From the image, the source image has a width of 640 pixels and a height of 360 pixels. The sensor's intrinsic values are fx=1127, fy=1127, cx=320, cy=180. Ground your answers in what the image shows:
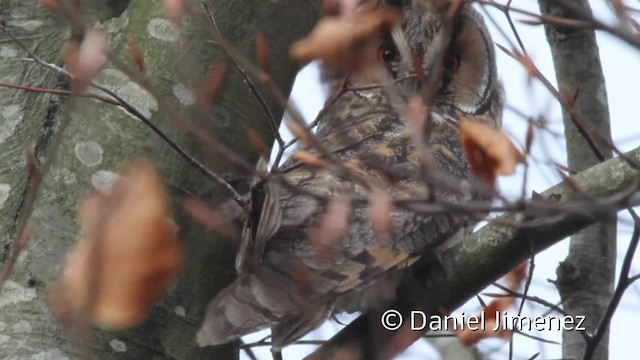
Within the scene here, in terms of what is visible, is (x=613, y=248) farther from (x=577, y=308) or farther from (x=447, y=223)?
(x=447, y=223)

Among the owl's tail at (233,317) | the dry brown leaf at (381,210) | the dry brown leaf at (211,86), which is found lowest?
the dry brown leaf at (381,210)

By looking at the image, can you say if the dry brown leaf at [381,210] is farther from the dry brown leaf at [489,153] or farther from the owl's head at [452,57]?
the owl's head at [452,57]

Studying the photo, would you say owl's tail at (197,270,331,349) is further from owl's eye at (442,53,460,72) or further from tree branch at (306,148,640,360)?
owl's eye at (442,53,460,72)

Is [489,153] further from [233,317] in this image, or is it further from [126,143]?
[126,143]

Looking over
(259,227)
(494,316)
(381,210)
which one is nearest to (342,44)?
(381,210)

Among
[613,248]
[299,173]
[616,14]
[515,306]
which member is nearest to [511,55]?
[616,14]
